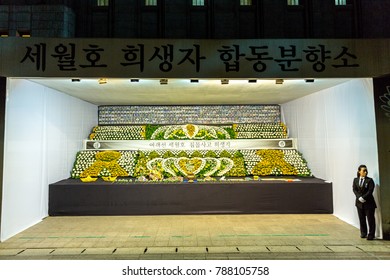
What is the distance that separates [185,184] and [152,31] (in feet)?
15.8

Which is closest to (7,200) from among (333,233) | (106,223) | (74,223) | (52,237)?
(52,237)

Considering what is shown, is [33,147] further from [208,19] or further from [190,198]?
[208,19]

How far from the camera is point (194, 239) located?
16.8 feet

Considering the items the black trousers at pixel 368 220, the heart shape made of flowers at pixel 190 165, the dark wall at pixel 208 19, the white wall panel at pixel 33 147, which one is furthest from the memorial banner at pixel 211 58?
the heart shape made of flowers at pixel 190 165

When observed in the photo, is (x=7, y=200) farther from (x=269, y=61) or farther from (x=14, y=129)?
(x=269, y=61)

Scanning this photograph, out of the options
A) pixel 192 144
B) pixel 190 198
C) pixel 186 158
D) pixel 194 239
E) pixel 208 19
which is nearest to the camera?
pixel 194 239

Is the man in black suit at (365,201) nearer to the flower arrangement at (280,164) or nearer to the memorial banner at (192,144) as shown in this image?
the flower arrangement at (280,164)

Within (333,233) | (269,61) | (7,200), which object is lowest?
(333,233)

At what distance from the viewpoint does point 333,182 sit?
6.93m

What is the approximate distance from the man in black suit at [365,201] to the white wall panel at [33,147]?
7282mm

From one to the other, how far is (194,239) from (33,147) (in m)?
4.57

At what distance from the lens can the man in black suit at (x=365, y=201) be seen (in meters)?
5.03

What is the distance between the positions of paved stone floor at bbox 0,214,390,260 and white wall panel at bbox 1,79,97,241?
1.72 ft

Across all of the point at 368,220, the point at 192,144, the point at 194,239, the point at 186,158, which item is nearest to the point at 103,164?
the point at 186,158
